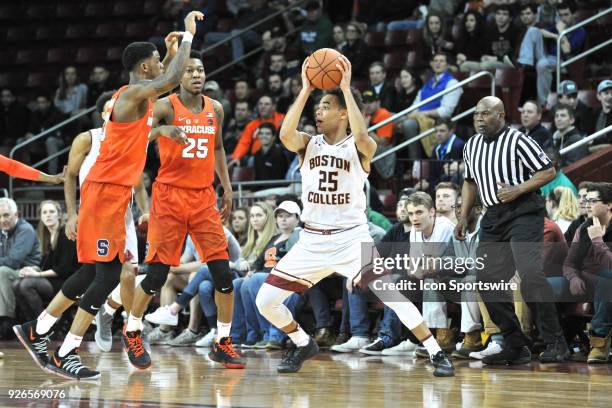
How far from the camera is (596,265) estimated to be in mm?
8547

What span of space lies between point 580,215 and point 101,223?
4.05 meters

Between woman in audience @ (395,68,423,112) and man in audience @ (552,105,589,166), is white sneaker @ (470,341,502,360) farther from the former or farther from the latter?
woman in audience @ (395,68,423,112)

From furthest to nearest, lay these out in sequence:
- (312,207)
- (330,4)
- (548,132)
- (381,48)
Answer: (330,4), (381,48), (548,132), (312,207)

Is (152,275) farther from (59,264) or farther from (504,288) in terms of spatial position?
(59,264)

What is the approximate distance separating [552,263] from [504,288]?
74 cm

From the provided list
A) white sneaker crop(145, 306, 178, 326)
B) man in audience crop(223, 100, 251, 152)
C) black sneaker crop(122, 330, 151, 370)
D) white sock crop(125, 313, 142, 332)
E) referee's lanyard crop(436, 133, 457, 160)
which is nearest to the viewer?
black sneaker crop(122, 330, 151, 370)

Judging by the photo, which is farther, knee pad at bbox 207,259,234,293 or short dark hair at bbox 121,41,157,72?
knee pad at bbox 207,259,234,293

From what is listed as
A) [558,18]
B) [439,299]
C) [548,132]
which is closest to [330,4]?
[558,18]

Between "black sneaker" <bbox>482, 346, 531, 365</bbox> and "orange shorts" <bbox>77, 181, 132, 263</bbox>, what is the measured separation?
9.50 ft

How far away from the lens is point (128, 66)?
24.1ft

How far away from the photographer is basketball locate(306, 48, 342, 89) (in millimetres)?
7195

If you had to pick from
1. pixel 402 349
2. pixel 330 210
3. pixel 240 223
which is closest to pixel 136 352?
pixel 330 210

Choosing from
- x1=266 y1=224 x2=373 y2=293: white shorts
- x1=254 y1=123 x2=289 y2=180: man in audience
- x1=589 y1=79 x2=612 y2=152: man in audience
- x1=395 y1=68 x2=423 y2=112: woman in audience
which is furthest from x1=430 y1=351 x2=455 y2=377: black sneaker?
x1=395 y1=68 x2=423 y2=112: woman in audience

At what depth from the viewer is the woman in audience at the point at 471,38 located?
1385cm
